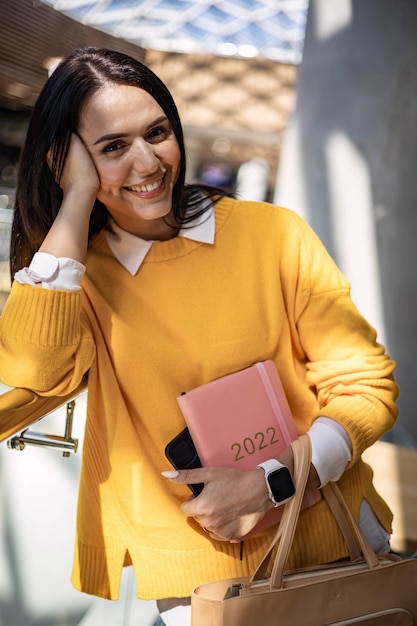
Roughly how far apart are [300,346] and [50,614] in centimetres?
88

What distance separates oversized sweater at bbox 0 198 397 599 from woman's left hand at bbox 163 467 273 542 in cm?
12

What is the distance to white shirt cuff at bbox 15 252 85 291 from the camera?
4.00ft

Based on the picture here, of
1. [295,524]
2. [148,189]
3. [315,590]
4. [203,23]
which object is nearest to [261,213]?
[148,189]

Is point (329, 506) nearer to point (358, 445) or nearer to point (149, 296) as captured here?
point (358, 445)

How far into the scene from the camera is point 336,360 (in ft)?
4.46

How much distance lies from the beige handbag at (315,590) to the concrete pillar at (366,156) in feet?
7.21

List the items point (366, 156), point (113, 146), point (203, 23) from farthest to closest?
point (366, 156), point (203, 23), point (113, 146)

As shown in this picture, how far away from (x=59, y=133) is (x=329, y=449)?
764 mm

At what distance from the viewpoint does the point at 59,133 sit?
4.12 feet

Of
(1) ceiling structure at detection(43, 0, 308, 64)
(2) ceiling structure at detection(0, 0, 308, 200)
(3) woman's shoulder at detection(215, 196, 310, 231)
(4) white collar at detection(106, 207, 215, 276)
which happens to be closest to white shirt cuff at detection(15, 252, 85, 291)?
(4) white collar at detection(106, 207, 215, 276)

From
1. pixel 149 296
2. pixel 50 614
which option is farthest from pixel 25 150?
pixel 50 614

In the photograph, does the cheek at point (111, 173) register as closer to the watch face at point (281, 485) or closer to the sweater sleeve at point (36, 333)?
the sweater sleeve at point (36, 333)

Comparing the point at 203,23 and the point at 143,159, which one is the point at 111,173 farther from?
the point at 203,23

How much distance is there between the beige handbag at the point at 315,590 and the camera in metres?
1.10
